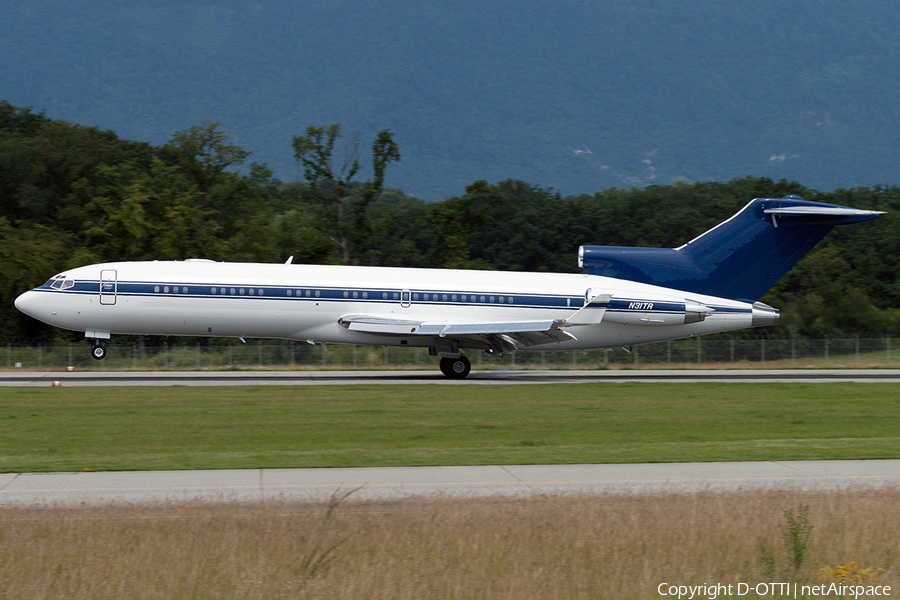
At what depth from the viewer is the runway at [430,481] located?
12.7 metres

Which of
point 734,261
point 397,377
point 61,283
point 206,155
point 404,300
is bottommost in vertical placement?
point 397,377

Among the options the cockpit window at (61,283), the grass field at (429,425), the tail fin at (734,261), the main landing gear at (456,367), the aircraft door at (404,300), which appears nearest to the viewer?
the grass field at (429,425)

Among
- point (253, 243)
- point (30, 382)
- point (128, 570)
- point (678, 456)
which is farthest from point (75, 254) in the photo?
point (128, 570)

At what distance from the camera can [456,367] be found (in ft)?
117

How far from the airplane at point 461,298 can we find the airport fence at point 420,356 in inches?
238

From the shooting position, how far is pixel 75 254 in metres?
54.0

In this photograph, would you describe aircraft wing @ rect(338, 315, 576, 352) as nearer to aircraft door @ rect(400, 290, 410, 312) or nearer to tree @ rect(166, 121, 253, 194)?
aircraft door @ rect(400, 290, 410, 312)

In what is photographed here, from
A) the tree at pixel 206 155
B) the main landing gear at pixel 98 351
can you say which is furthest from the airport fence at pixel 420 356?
the tree at pixel 206 155

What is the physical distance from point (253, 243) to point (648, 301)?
32.9 metres

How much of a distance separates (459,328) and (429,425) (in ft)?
41.5

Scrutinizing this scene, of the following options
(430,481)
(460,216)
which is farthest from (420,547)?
(460,216)

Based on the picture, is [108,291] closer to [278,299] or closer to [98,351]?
[98,351]

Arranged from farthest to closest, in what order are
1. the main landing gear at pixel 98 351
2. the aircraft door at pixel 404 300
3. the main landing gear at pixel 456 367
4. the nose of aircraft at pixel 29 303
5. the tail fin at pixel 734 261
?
the tail fin at pixel 734 261, the main landing gear at pixel 456 367, the aircraft door at pixel 404 300, the nose of aircraft at pixel 29 303, the main landing gear at pixel 98 351

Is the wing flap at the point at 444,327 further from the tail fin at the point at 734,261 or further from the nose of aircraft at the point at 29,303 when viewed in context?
the nose of aircraft at the point at 29,303
